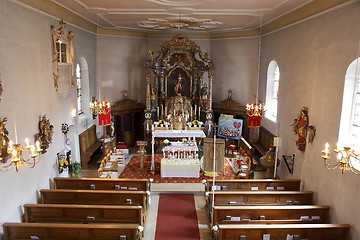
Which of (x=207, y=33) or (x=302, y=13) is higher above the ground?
(x=207, y=33)

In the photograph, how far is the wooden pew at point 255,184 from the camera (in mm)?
10297

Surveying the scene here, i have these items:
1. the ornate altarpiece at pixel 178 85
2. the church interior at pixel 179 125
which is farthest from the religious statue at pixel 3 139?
the ornate altarpiece at pixel 178 85

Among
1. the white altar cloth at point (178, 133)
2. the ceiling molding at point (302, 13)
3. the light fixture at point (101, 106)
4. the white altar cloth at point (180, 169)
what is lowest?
the white altar cloth at point (180, 169)

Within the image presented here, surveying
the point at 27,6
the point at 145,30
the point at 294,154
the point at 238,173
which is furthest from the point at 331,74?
the point at 145,30

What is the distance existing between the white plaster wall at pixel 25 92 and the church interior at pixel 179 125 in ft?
0.17

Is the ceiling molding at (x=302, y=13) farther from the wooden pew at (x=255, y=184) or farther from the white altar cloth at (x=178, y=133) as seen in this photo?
the white altar cloth at (x=178, y=133)

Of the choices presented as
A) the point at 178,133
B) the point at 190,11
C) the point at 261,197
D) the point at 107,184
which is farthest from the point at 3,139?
the point at 178,133

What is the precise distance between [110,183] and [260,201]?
5262 mm

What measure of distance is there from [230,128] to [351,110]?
357 inches

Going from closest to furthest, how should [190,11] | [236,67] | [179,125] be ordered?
1. [190,11]
2. [179,125]
3. [236,67]

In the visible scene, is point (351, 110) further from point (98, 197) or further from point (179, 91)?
point (179, 91)

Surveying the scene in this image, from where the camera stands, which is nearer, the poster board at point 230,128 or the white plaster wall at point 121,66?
the poster board at point 230,128

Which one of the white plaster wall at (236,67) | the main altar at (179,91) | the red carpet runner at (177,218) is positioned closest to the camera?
the red carpet runner at (177,218)

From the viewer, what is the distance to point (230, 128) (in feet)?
56.2
